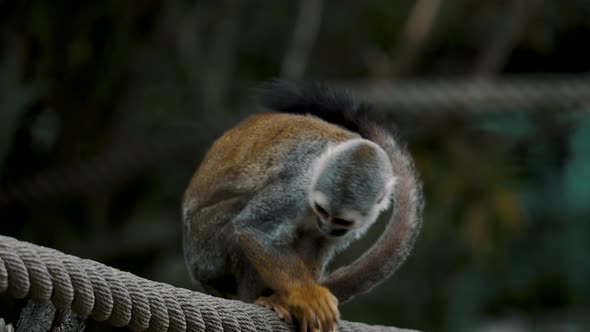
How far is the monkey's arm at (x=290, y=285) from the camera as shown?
3.51 m

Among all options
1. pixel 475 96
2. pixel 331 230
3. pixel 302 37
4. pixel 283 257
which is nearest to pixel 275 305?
pixel 283 257

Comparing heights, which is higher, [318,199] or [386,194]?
[386,194]

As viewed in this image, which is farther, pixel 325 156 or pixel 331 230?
pixel 325 156

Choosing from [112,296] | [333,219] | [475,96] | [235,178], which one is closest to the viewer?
[112,296]

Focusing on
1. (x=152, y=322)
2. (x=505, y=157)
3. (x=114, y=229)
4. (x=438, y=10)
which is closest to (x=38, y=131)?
(x=114, y=229)

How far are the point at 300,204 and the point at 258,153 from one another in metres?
0.31

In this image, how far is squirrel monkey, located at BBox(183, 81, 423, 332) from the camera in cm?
366

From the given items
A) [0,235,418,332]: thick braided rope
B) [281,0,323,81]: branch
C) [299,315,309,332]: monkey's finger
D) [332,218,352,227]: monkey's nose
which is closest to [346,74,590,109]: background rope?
[281,0,323,81]: branch

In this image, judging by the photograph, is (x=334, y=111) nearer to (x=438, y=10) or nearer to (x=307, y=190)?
(x=307, y=190)

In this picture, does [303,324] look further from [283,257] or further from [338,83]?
[338,83]

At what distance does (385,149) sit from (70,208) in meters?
4.89

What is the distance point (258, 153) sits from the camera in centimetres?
406

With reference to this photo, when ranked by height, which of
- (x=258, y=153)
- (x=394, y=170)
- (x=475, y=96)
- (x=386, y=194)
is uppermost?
(x=475, y=96)

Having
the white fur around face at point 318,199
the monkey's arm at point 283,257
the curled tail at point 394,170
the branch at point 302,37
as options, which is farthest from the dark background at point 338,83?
the white fur around face at point 318,199
